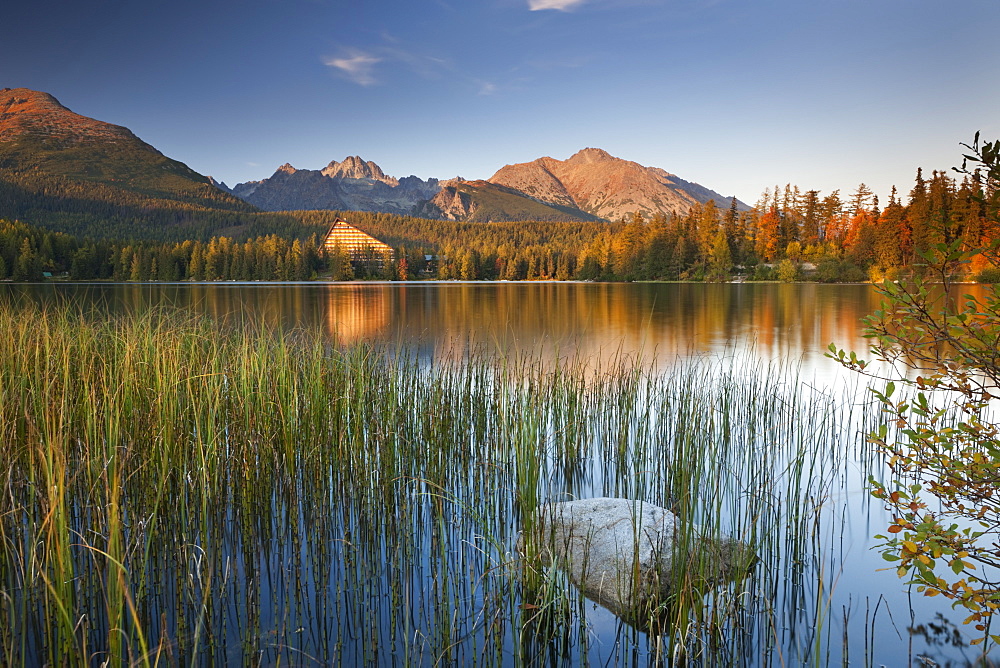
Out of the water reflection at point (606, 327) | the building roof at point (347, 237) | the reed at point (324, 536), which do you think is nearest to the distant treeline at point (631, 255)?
the building roof at point (347, 237)

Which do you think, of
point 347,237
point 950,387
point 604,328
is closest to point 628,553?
point 950,387

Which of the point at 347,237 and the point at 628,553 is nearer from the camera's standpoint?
the point at 628,553

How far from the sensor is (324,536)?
3719mm

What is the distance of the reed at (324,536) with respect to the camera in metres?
2.76

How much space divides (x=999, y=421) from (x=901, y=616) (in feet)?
17.3

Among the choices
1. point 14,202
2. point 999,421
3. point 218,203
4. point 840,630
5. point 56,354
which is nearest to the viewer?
point 840,630

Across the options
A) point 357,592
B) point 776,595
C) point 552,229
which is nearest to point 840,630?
point 776,595

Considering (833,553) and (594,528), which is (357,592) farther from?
(833,553)

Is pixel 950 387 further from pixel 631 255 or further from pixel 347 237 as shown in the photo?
pixel 347 237

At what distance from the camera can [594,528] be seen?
3.74 meters

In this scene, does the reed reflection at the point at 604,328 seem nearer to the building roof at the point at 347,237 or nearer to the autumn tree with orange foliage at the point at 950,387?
the autumn tree with orange foliage at the point at 950,387

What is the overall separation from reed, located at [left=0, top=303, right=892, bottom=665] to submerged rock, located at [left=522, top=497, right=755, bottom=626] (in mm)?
79

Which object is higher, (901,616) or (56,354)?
(56,354)

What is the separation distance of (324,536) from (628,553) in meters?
1.90
